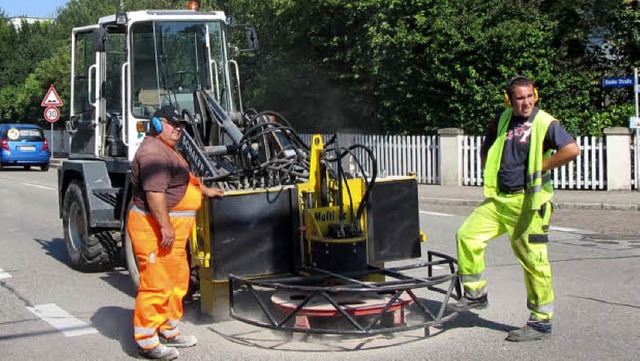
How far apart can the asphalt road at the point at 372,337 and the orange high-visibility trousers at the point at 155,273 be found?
380mm

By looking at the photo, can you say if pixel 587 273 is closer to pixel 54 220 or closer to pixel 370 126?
pixel 54 220

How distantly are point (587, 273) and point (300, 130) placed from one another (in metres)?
18.4

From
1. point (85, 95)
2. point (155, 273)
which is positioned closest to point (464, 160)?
point (85, 95)

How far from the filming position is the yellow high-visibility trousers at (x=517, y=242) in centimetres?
558

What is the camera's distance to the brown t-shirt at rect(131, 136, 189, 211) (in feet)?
17.6

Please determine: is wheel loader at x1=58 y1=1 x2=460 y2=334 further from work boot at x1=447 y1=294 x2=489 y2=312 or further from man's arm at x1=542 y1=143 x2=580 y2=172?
man's arm at x1=542 y1=143 x2=580 y2=172

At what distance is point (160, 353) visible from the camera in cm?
543

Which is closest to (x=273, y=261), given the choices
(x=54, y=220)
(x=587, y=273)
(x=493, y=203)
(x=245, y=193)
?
(x=245, y=193)

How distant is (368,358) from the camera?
5.43 m

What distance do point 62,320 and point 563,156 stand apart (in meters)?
4.41

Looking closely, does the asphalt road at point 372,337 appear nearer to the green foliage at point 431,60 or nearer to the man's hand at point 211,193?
the man's hand at point 211,193

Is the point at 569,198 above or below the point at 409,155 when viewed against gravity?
below

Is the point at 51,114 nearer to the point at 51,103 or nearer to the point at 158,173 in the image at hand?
the point at 51,103

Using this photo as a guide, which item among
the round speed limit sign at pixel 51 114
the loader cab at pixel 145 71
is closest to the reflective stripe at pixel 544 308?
the loader cab at pixel 145 71
